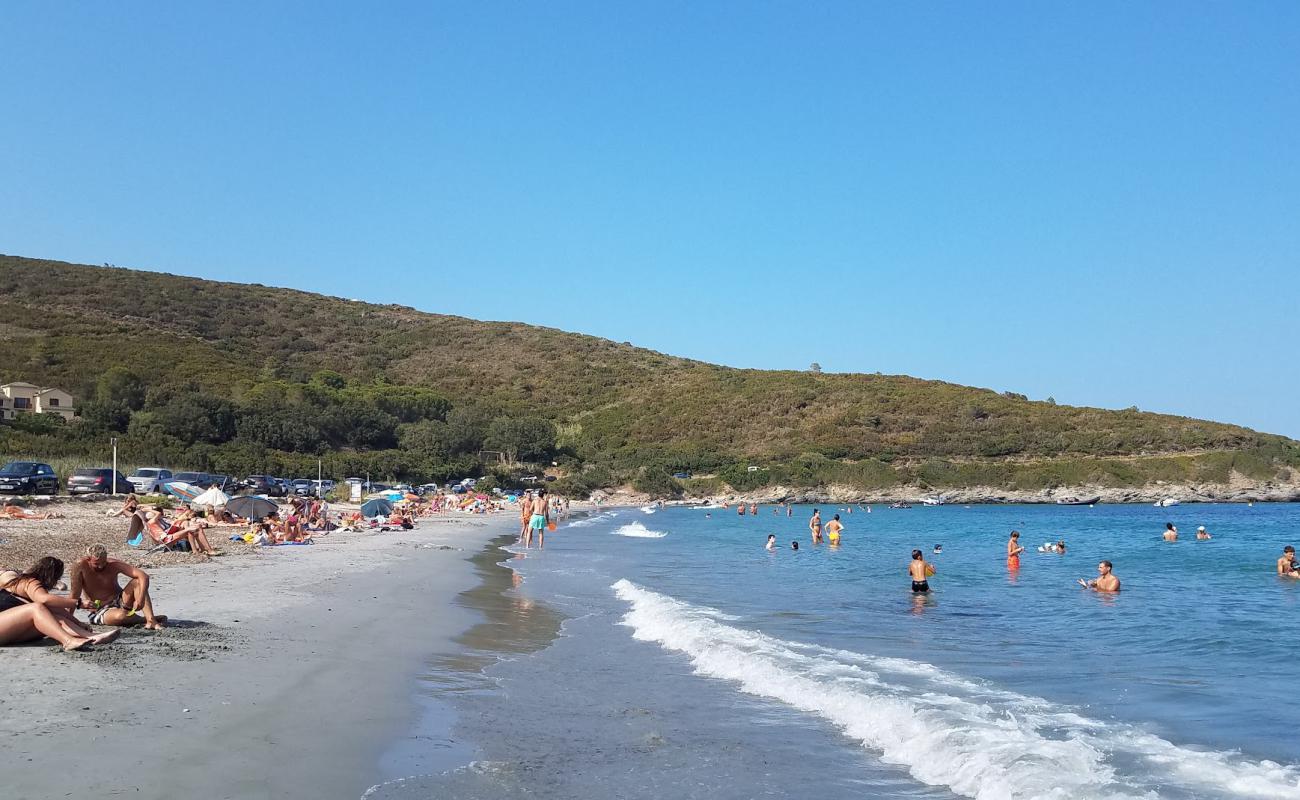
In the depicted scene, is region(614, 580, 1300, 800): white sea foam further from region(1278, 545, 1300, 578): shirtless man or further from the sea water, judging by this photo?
region(1278, 545, 1300, 578): shirtless man

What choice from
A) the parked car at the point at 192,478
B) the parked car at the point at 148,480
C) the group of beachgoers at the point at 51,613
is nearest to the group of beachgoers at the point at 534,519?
the parked car at the point at 192,478

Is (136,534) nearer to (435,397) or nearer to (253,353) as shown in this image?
(435,397)

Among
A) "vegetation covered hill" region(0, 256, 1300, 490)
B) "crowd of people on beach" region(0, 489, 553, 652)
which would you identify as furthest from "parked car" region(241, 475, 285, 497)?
"vegetation covered hill" region(0, 256, 1300, 490)

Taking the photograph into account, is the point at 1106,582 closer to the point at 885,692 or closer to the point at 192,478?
the point at 885,692

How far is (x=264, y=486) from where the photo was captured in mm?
45531

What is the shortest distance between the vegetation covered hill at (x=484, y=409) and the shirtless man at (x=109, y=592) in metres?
44.3

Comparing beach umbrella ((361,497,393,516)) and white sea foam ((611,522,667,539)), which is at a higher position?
beach umbrella ((361,497,393,516))

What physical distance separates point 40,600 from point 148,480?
34.6 meters

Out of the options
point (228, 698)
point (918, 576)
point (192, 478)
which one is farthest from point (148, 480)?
point (228, 698)

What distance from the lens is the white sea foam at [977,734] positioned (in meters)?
6.21

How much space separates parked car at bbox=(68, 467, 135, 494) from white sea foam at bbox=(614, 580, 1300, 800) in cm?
2970

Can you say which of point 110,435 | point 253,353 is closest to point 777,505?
point 110,435

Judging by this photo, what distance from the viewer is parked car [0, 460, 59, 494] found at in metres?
31.5

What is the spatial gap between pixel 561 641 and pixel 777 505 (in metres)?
65.6
